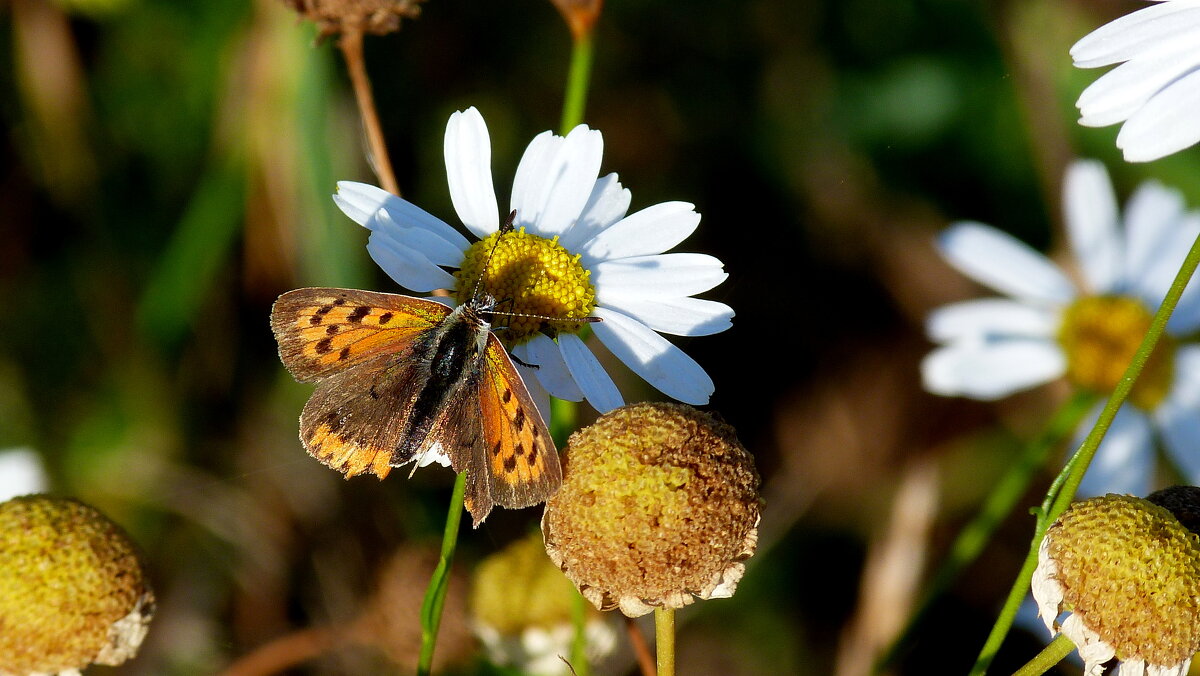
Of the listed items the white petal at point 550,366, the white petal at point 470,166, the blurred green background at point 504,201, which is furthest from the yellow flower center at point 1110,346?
the white petal at point 470,166

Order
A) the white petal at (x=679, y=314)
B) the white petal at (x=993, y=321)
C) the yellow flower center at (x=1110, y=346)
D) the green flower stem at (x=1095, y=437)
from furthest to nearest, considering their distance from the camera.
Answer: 1. the white petal at (x=993, y=321)
2. the yellow flower center at (x=1110, y=346)
3. the white petal at (x=679, y=314)
4. the green flower stem at (x=1095, y=437)

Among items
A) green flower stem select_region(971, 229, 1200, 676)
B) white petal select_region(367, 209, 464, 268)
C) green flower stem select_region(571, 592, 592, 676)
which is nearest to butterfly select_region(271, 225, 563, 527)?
white petal select_region(367, 209, 464, 268)

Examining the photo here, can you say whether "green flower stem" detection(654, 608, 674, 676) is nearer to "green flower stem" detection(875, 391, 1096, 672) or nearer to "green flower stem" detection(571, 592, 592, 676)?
"green flower stem" detection(571, 592, 592, 676)

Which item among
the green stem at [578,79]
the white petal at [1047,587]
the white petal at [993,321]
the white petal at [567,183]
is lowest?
the white petal at [993,321]

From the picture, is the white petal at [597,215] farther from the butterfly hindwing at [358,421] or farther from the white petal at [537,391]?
the butterfly hindwing at [358,421]

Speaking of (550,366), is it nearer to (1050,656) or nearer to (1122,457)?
(1050,656)

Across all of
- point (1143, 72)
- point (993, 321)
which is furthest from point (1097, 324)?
point (1143, 72)
